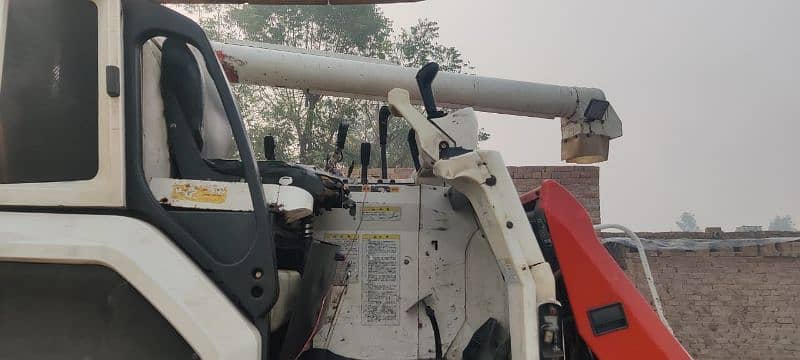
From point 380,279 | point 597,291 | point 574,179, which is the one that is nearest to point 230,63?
point 380,279

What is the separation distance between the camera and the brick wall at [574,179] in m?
8.52

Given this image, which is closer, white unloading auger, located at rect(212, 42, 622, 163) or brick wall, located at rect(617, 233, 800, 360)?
white unloading auger, located at rect(212, 42, 622, 163)

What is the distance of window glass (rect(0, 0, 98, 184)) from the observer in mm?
1930

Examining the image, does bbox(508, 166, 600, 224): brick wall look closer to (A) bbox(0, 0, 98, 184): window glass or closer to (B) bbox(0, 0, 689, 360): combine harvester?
(B) bbox(0, 0, 689, 360): combine harvester

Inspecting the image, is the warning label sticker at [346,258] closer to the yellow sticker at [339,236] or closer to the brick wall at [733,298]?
the yellow sticker at [339,236]

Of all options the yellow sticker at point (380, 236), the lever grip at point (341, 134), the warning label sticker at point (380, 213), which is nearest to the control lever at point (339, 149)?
the lever grip at point (341, 134)

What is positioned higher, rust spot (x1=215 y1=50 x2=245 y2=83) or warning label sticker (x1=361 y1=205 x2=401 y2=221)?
rust spot (x1=215 y1=50 x2=245 y2=83)

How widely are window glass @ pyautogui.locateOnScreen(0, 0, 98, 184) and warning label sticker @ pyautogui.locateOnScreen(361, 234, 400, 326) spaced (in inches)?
57.6

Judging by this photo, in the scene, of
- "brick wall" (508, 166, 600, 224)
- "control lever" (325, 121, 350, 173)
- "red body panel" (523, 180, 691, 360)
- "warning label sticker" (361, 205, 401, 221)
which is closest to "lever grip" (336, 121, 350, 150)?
"control lever" (325, 121, 350, 173)

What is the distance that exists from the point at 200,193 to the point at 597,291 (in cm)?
176

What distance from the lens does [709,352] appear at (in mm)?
7672

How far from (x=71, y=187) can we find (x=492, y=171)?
163cm

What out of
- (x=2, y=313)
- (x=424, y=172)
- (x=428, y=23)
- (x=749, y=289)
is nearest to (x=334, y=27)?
(x=428, y=23)

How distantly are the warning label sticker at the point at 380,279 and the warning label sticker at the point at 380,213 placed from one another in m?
0.09
